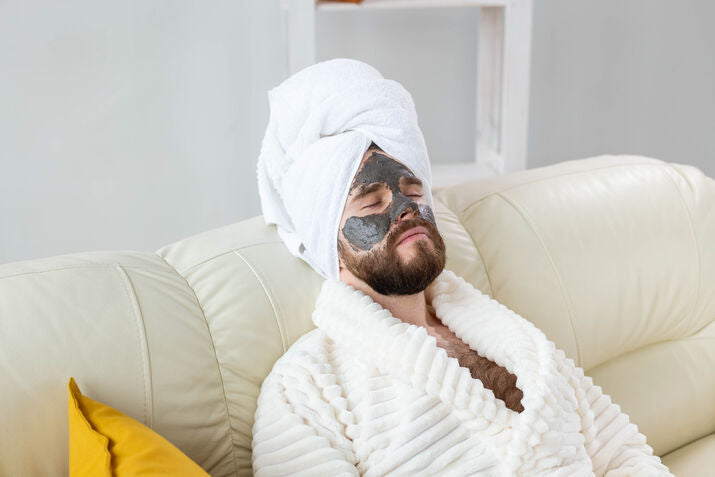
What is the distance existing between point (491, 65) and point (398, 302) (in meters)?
1.33

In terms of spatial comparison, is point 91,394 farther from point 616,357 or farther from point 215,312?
point 616,357

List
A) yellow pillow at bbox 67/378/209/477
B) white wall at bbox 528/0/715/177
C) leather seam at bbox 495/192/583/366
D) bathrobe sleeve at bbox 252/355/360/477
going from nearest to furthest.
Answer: yellow pillow at bbox 67/378/209/477 < bathrobe sleeve at bbox 252/355/360/477 < leather seam at bbox 495/192/583/366 < white wall at bbox 528/0/715/177

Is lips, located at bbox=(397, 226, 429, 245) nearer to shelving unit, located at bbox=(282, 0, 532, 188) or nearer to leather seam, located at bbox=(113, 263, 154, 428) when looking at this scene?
leather seam, located at bbox=(113, 263, 154, 428)

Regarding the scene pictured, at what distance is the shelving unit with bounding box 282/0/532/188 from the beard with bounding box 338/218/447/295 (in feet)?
3.07

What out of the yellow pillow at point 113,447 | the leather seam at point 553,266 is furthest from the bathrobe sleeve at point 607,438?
the yellow pillow at point 113,447

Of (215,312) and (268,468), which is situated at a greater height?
(215,312)

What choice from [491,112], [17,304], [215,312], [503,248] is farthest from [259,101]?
[17,304]

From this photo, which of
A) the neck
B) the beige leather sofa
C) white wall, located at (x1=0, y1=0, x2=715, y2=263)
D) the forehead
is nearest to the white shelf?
white wall, located at (x1=0, y1=0, x2=715, y2=263)

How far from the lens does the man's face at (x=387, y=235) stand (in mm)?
1265

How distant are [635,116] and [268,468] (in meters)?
2.34

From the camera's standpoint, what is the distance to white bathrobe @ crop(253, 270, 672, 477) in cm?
112

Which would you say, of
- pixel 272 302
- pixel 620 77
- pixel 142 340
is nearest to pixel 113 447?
pixel 142 340

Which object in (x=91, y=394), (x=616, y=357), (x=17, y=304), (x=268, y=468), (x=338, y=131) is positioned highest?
(x=338, y=131)

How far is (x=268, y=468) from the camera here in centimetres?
109
